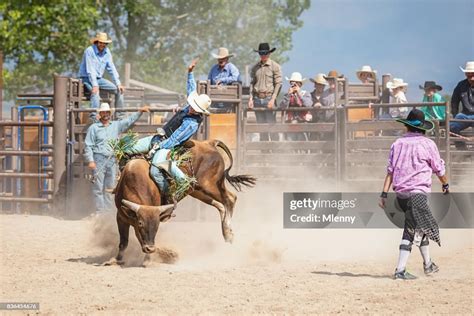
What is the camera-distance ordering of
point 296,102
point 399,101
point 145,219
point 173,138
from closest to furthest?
point 145,219
point 173,138
point 296,102
point 399,101

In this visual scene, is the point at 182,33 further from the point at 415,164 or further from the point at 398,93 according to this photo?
the point at 415,164


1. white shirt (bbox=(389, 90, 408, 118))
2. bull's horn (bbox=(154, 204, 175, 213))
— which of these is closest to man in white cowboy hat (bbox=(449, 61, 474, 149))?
white shirt (bbox=(389, 90, 408, 118))

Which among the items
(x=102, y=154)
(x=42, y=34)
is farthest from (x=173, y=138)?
(x=42, y=34)

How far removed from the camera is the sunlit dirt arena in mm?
6719

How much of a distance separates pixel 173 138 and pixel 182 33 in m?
19.0

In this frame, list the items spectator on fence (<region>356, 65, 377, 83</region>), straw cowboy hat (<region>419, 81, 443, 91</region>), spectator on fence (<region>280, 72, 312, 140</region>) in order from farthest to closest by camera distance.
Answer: spectator on fence (<region>356, 65, 377, 83</region>) < straw cowboy hat (<region>419, 81, 443, 91</region>) < spectator on fence (<region>280, 72, 312, 140</region>)

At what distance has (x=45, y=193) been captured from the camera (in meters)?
13.1

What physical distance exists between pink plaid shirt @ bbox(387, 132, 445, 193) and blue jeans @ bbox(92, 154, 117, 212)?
5.46m

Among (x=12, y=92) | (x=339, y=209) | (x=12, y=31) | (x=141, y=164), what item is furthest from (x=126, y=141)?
(x=12, y=92)

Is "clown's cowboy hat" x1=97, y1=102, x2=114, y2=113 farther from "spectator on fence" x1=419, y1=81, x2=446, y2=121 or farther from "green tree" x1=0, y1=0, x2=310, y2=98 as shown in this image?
"green tree" x1=0, y1=0, x2=310, y2=98

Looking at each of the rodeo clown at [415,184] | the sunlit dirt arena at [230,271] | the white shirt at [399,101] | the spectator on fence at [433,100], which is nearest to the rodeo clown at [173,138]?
the sunlit dirt arena at [230,271]

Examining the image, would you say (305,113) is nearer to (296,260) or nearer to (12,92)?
(296,260)

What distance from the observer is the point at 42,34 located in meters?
24.8

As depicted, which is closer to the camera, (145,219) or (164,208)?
(145,219)
